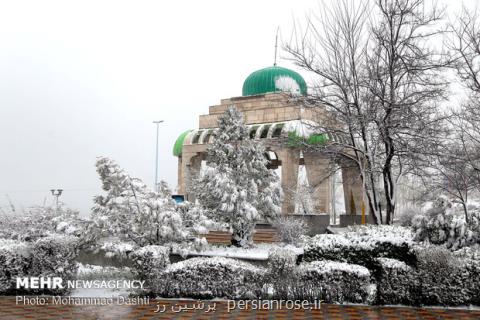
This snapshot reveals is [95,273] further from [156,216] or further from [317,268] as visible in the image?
[317,268]

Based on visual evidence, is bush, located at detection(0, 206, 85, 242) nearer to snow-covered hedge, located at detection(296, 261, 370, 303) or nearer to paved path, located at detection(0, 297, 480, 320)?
paved path, located at detection(0, 297, 480, 320)

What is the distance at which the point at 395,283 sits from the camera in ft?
29.3

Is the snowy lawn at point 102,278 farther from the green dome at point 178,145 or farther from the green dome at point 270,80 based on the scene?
the green dome at point 178,145

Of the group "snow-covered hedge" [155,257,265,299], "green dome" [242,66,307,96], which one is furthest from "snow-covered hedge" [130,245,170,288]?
"green dome" [242,66,307,96]

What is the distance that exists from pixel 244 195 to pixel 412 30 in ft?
25.3

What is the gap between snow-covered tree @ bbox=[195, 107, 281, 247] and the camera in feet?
54.9

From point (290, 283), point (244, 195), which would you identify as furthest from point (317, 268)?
point (244, 195)

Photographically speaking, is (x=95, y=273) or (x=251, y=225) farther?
(x=251, y=225)

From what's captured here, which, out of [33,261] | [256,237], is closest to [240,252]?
[256,237]

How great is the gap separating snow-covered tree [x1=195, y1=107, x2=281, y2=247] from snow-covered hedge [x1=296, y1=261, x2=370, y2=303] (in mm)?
7436

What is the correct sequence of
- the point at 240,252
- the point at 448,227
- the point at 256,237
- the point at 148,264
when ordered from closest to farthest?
the point at 148,264, the point at 448,227, the point at 240,252, the point at 256,237

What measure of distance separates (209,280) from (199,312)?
1377 mm

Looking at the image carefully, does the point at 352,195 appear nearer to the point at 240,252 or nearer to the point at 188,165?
the point at 188,165

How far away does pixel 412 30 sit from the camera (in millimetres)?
14336
